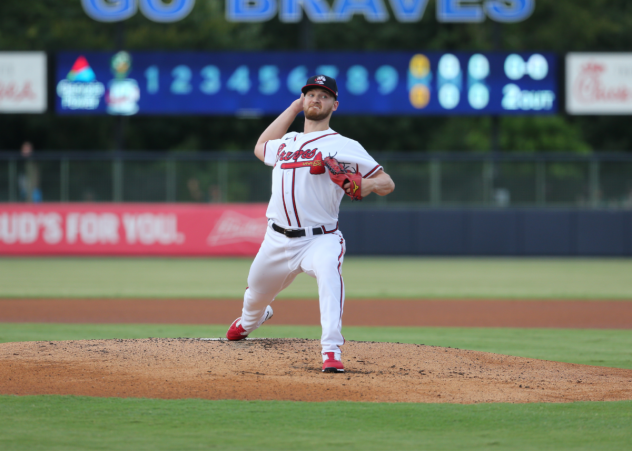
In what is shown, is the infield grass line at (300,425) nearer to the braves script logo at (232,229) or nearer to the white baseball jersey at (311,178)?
the white baseball jersey at (311,178)

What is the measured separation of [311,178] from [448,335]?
3.33 m

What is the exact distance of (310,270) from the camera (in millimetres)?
5430

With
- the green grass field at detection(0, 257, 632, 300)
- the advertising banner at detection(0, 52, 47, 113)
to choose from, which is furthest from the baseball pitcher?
the advertising banner at detection(0, 52, 47, 113)

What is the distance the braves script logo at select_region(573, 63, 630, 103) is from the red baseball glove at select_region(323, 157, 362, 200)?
54.7 feet

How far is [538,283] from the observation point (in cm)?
1434

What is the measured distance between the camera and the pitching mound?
4801mm

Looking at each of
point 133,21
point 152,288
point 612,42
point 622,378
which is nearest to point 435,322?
point 622,378

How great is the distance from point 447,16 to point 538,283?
9034 millimetres

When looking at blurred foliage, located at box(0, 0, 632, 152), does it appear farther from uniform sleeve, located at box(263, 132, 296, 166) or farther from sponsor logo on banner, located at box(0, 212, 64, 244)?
uniform sleeve, located at box(263, 132, 296, 166)

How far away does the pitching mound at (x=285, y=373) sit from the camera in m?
4.80

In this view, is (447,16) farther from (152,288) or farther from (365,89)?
(152,288)

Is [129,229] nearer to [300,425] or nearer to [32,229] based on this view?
[32,229]

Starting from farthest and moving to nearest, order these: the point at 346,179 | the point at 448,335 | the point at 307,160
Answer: the point at 448,335 < the point at 307,160 < the point at 346,179

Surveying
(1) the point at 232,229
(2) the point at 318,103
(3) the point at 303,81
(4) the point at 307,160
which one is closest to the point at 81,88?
(1) the point at 232,229
